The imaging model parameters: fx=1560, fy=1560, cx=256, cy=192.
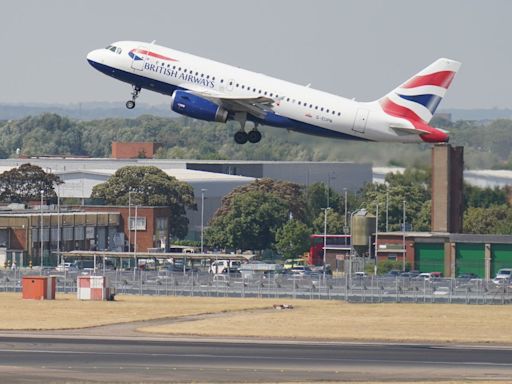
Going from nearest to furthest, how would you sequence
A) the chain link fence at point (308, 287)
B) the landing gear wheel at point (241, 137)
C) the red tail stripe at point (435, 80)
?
the landing gear wheel at point (241, 137) < the red tail stripe at point (435, 80) < the chain link fence at point (308, 287)

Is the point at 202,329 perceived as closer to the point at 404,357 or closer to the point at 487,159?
the point at 404,357

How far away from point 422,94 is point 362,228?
77.1 m

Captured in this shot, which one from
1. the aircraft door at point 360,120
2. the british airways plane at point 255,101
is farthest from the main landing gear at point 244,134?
the aircraft door at point 360,120

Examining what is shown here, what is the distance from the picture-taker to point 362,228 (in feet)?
645

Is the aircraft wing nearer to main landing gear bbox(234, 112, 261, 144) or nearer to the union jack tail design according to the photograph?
main landing gear bbox(234, 112, 261, 144)

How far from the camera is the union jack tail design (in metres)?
117

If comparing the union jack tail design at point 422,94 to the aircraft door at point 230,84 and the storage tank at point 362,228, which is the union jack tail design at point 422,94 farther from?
the storage tank at point 362,228

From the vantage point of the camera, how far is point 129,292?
470 feet

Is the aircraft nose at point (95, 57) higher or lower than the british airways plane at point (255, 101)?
higher

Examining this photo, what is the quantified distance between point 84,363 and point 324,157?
54070mm

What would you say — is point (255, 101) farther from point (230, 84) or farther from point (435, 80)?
point (435, 80)

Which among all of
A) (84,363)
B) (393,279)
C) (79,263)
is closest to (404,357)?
(84,363)

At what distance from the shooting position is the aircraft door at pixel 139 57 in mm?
115812

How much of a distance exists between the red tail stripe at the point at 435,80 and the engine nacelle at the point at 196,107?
15309 mm
